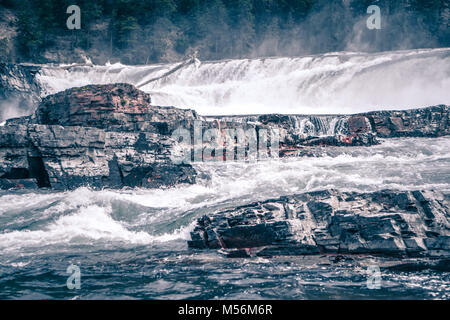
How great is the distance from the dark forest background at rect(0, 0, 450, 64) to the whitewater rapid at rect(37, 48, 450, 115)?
242 inches

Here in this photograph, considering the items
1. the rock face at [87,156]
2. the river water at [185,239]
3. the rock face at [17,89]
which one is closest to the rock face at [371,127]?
the river water at [185,239]

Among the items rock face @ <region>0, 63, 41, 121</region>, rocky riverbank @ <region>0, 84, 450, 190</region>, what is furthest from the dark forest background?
rocky riverbank @ <region>0, 84, 450, 190</region>

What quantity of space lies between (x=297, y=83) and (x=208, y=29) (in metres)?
16.0

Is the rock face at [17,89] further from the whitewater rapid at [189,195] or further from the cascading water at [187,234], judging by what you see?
the whitewater rapid at [189,195]

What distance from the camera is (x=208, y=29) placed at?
43188mm

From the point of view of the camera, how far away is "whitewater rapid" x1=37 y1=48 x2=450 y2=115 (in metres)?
28.3

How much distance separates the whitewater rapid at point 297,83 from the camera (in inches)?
1113

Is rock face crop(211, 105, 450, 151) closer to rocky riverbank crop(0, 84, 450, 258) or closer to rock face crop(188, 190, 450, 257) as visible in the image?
rocky riverbank crop(0, 84, 450, 258)

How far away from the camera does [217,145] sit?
42.7ft

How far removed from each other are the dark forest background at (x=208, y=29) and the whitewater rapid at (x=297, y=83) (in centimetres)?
615

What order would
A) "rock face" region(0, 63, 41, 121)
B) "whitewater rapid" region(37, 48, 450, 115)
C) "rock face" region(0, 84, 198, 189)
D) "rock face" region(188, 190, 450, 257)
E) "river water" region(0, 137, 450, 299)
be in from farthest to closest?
"rock face" region(0, 63, 41, 121) < "whitewater rapid" region(37, 48, 450, 115) < "rock face" region(0, 84, 198, 189) < "rock face" region(188, 190, 450, 257) < "river water" region(0, 137, 450, 299)

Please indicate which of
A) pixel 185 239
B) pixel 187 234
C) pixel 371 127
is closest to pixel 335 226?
pixel 185 239

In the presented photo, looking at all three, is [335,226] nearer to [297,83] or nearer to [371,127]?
[371,127]
